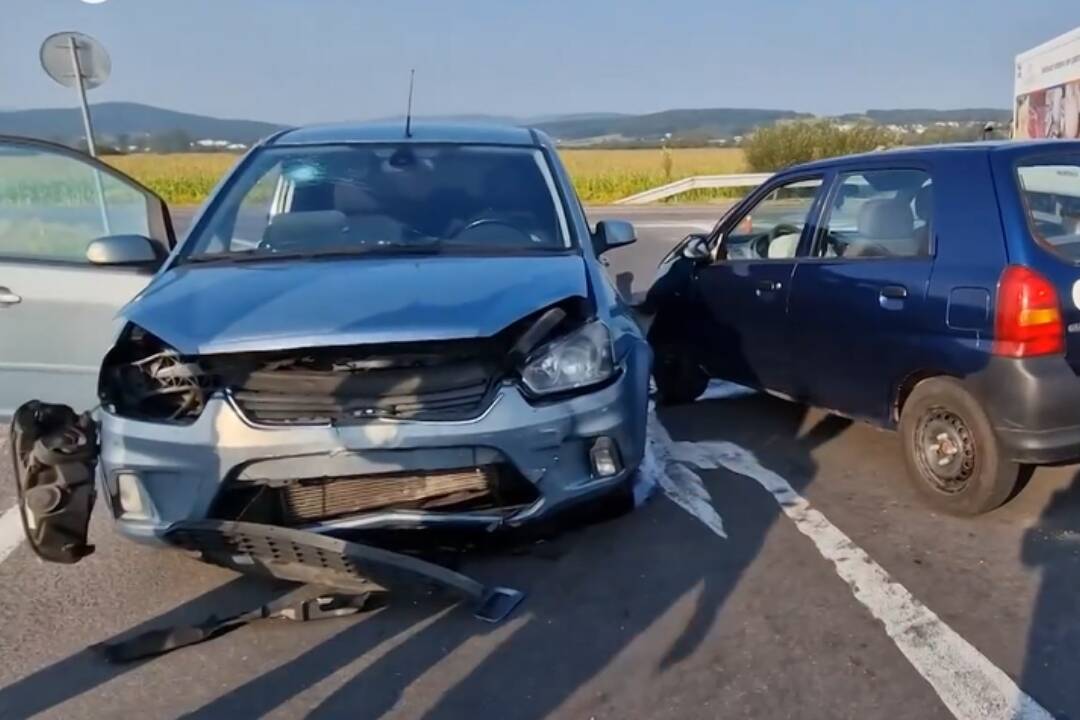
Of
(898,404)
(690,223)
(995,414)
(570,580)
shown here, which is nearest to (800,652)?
(570,580)

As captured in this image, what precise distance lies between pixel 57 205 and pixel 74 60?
11.8 ft

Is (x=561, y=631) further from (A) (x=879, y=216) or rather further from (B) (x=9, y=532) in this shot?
(B) (x=9, y=532)

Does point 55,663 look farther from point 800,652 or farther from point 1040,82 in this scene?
point 1040,82

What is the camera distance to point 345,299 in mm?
3902

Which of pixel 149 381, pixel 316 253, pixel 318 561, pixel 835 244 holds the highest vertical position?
pixel 316 253

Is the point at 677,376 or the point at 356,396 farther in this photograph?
the point at 677,376

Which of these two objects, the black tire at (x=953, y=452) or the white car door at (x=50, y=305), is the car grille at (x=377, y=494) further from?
the black tire at (x=953, y=452)

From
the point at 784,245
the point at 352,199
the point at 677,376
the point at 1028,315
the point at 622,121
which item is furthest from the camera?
the point at 622,121

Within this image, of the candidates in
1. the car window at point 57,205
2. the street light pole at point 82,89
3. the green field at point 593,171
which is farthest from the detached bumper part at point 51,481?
the green field at point 593,171

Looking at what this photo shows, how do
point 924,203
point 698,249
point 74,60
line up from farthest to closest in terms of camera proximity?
point 74,60 → point 698,249 → point 924,203

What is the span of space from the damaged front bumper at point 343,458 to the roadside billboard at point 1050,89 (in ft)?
47.5

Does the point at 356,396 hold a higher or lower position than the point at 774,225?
lower

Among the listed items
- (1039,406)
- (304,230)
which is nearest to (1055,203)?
(1039,406)

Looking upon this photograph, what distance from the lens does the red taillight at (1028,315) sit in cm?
420
